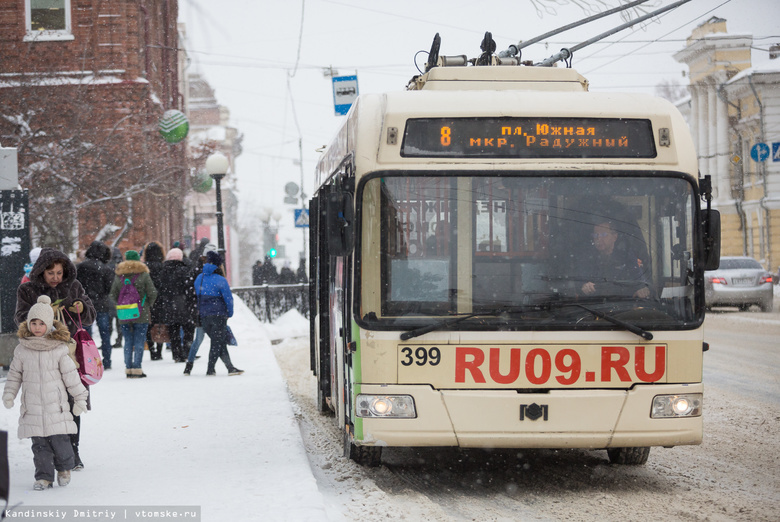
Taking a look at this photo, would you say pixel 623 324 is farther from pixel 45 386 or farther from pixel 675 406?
pixel 45 386

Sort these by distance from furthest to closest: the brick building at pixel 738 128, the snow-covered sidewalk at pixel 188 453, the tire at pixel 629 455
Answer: the brick building at pixel 738 128 < the tire at pixel 629 455 < the snow-covered sidewalk at pixel 188 453

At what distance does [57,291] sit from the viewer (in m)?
7.19

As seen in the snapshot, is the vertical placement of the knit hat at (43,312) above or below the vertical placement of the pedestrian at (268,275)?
above

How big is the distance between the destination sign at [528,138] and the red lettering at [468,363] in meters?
1.33

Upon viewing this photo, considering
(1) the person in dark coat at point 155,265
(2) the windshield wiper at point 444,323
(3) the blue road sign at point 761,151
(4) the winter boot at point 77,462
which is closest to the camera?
(2) the windshield wiper at point 444,323

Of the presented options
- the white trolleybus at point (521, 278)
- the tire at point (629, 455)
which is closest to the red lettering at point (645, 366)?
the white trolleybus at point (521, 278)

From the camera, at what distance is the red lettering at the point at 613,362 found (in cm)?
673

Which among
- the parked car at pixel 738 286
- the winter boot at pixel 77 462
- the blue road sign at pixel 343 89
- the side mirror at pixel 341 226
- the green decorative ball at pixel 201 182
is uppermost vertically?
the blue road sign at pixel 343 89

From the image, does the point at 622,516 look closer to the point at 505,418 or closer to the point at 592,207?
the point at 505,418

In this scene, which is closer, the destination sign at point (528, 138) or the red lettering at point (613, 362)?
the red lettering at point (613, 362)

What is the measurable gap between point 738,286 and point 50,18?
18838 millimetres

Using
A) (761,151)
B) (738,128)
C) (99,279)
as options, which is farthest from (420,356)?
(738,128)

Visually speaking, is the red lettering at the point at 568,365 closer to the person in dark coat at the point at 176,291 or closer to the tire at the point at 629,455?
the tire at the point at 629,455

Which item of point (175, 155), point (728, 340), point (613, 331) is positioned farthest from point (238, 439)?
point (175, 155)
